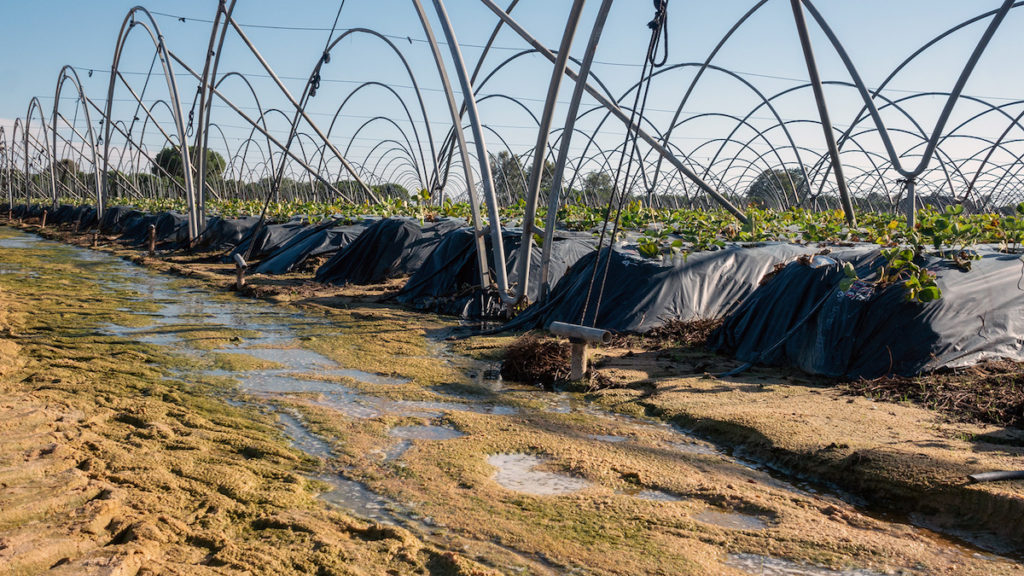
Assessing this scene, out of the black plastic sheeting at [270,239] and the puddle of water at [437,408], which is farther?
the black plastic sheeting at [270,239]

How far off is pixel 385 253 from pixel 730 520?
34.5 ft

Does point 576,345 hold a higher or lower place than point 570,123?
lower

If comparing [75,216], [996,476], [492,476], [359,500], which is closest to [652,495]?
[492,476]

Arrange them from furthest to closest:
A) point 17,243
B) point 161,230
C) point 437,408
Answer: point 161,230, point 17,243, point 437,408

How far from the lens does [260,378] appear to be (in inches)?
228

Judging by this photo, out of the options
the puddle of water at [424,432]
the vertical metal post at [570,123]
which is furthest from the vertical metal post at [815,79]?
the puddle of water at [424,432]

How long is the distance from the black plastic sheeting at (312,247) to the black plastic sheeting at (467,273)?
4.16 m

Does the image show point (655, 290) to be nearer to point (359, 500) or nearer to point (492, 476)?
point (492, 476)

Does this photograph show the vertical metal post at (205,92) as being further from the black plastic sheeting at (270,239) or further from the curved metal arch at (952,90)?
the curved metal arch at (952,90)

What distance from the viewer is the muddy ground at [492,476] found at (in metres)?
2.79

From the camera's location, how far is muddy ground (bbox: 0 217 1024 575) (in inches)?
110

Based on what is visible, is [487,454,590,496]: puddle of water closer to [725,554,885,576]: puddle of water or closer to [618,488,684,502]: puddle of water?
[618,488,684,502]: puddle of water

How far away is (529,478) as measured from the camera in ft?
12.4

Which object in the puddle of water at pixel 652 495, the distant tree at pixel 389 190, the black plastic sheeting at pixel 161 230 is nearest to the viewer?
the puddle of water at pixel 652 495
